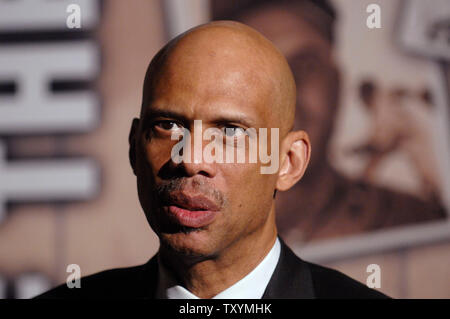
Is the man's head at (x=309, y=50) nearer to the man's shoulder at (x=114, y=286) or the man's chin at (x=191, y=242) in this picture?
the man's shoulder at (x=114, y=286)

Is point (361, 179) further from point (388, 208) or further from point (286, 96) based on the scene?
point (286, 96)

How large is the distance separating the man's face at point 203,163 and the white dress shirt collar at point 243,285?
0.26 ft

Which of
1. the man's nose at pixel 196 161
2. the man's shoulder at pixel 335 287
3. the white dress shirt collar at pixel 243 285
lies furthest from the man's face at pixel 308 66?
the man's nose at pixel 196 161

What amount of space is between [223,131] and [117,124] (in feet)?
2.98

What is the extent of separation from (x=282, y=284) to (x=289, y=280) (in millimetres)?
19

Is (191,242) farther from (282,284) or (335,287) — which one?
(335,287)

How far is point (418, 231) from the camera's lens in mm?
1610

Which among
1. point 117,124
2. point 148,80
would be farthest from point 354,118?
point 148,80

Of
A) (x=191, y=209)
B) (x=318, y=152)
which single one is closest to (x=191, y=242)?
(x=191, y=209)

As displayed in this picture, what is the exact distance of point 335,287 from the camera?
964 mm

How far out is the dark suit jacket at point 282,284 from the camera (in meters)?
0.89

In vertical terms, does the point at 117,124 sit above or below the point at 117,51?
below

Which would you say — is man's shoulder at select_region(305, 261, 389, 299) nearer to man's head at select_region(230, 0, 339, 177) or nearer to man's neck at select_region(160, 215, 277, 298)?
man's neck at select_region(160, 215, 277, 298)

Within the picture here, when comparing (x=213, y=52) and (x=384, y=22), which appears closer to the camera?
(x=213, y=52)
